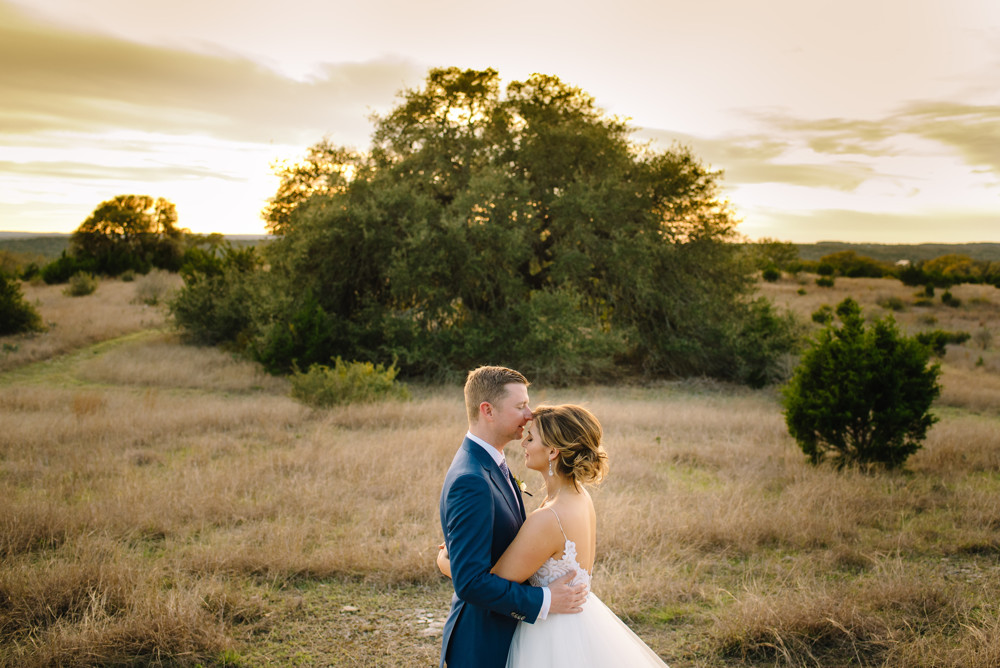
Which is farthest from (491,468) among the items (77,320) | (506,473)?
(77,320)

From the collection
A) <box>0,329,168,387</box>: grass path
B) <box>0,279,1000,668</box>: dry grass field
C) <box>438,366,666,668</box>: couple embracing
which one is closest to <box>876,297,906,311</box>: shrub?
<box>0,279,1000,668</box>: dry grass field

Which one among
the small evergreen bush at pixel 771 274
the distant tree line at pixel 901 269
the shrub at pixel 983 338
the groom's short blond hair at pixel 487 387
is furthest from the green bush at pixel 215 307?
the small evergreen bush at pixel 771 274

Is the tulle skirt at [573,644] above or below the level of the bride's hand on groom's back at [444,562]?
below

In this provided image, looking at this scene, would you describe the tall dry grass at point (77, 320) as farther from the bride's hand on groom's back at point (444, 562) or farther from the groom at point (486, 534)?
the groom at point (486, 534)

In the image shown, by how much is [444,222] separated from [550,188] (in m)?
3.94

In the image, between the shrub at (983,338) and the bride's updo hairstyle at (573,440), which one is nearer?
the bride's updo hairstyle at (573,440)

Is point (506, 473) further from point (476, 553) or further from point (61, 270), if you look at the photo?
point (61, 270)

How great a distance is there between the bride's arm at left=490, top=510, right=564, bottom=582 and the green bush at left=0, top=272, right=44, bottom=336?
23.1 metres

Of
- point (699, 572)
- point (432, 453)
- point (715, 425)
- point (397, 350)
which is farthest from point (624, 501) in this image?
point (397, 350)

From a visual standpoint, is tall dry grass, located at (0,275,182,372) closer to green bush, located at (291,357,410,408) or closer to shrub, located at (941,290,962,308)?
green bush, located at (291,357,410,408)

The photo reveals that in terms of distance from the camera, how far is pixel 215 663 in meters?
4.25

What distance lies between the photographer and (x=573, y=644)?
267 centimetres

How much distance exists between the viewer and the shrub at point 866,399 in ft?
28.2

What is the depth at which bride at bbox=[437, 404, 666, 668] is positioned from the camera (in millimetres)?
2574
